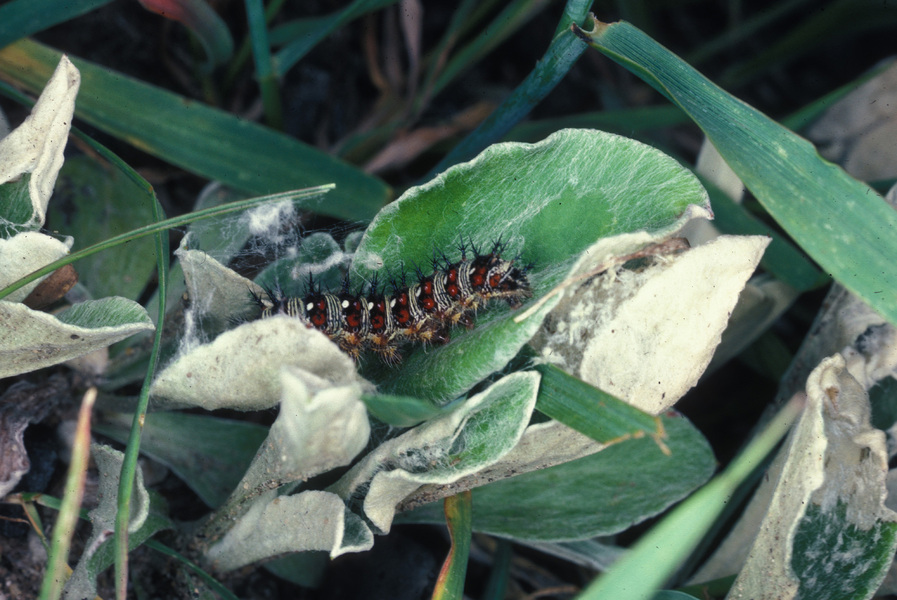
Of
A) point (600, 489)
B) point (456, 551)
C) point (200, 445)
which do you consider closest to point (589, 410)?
point (456, 551)

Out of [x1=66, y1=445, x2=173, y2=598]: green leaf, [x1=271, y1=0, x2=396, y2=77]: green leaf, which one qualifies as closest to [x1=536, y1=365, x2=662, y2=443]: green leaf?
[x1=66, y1=445, x2=173, y2=598]: green leaf

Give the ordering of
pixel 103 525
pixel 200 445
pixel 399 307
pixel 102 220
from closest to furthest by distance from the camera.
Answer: pixel 103 525
pixel 399 307
pixel 200 445
pixel 102 220

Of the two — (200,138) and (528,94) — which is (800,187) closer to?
(528,94)

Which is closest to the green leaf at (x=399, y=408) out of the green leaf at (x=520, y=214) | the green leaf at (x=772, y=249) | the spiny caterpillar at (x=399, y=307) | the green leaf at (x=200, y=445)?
the green leaf at (x=520, y=214)

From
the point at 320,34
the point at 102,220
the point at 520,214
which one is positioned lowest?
the point at 520,214

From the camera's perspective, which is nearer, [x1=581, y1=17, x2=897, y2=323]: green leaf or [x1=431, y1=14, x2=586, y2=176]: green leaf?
[x1=581, y1=17, x2=897, y2=323]: green leaf

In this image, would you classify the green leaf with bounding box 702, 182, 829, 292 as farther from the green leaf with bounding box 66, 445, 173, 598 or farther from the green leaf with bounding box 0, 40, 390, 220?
the green leaf with bounding box 66, 445, 173, 598
